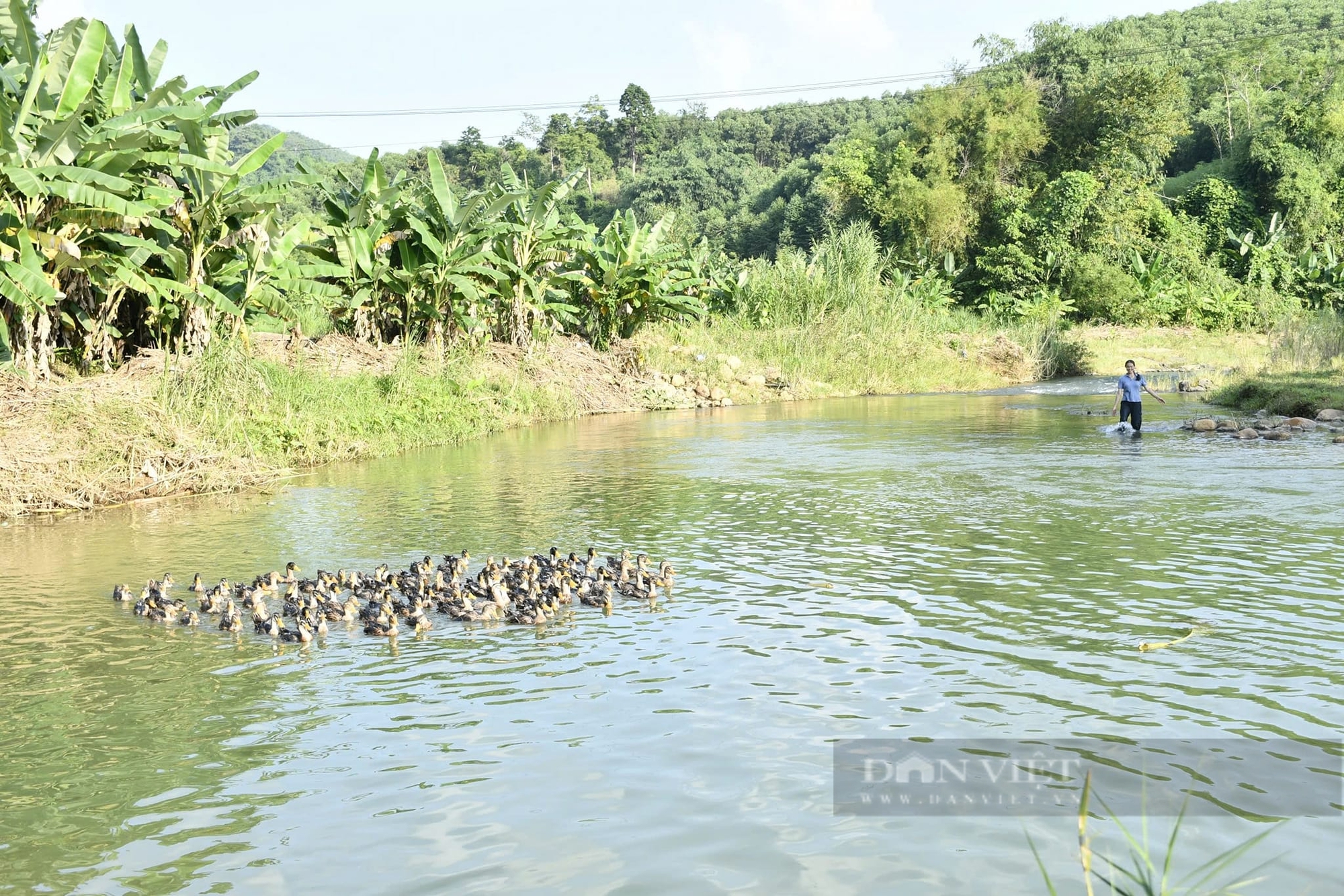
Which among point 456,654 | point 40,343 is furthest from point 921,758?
point 40,343

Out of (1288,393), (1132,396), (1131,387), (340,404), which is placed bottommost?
(1288,393)

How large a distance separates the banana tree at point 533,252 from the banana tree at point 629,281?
82 centimetres

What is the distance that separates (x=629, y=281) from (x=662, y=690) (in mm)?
26428

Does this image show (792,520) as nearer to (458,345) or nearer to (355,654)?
(355,654)

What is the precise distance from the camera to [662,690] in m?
7.58

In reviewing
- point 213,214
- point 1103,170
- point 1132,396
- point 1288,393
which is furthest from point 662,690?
point 1103,170

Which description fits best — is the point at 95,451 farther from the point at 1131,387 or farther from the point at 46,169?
the point at 1131,387

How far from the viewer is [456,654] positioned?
8.59 meters

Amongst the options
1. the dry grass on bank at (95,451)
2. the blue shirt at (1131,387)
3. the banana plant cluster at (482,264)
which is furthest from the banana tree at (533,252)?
the blue shirt at (1131,387)

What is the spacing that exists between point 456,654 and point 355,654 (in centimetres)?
74

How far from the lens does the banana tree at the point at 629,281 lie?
108 feet

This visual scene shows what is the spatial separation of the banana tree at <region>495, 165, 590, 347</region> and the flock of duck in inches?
695

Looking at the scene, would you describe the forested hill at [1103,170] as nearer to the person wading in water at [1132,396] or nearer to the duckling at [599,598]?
the person wading in water at [1132,396]

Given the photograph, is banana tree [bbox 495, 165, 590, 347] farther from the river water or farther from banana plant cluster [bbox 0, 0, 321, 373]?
the river water
